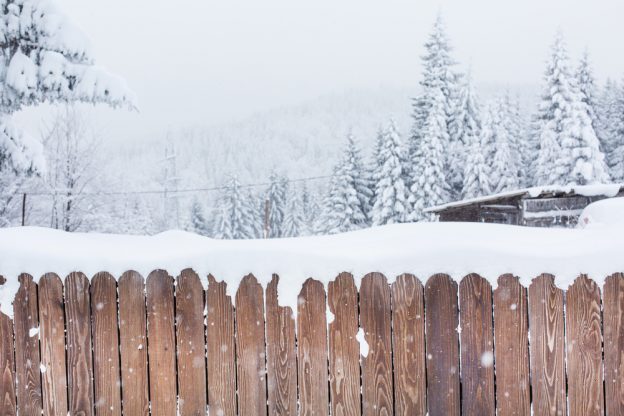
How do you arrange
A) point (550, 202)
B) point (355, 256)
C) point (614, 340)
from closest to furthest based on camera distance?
point (614, 340), point (355, 256), point (550, 202)

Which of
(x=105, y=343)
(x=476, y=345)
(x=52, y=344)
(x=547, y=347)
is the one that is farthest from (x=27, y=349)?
(x=547, y=347)

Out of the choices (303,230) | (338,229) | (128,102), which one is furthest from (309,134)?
(128,102)

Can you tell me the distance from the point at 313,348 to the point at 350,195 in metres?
41.3

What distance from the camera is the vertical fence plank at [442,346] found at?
8.84 ft

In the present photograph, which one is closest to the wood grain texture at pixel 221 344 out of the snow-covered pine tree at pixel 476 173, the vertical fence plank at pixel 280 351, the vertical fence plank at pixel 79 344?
the vertical fence plank at pixel 280 351

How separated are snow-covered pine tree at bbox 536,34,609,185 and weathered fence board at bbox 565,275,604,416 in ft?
110

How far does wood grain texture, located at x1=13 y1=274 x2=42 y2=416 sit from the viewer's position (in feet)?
9.41

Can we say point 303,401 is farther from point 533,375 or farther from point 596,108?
point 596,108

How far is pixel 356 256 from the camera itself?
108 inches

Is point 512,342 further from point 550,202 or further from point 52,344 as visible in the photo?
point 550,202

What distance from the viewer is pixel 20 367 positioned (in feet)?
9.52

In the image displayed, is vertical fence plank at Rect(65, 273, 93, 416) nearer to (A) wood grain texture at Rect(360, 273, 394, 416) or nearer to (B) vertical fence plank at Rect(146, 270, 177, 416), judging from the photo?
(B) vertical fence plank at Rect(146, 270, 177, 416)

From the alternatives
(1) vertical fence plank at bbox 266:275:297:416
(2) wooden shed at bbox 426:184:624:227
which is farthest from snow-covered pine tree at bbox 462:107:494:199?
(1) vertical fence plank at bbox 266:275:297:416

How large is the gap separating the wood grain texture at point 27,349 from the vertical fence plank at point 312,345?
138 centimetres
